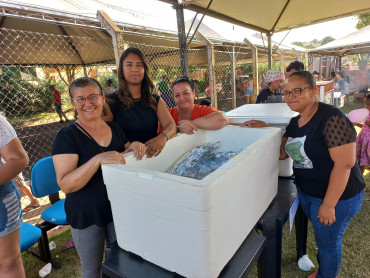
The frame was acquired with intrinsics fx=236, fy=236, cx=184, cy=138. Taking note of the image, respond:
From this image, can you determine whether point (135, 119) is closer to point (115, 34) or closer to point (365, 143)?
point (115, 34)

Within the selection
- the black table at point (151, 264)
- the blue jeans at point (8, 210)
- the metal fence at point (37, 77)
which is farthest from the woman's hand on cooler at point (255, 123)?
the metal fence at point (37, 77)

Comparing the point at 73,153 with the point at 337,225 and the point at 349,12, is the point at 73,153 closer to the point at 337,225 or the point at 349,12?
the point at 337,225

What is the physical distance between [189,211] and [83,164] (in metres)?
0.65

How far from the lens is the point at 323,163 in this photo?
1.34 metres

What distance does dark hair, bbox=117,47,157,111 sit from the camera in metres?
1.62

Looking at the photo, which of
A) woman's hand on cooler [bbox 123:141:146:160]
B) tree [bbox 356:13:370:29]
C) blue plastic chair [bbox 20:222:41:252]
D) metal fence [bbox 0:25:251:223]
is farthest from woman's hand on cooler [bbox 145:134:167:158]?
tree [bbox 356:13:370:29]

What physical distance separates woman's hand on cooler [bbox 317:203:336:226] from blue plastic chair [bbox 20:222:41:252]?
81.7 inches

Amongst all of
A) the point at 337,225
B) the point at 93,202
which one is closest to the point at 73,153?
the point at 93,202

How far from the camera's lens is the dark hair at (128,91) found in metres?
1.62

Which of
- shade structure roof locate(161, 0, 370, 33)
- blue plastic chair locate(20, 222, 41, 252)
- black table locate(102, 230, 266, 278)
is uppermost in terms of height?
shade structure roof locate(161, 0, 370, 33)

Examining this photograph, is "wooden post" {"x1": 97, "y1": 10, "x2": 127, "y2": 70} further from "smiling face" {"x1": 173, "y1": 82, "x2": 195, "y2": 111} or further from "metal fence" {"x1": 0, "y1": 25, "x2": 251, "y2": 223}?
"smiling face" {"x1": 173, "y1": 82, "x2": 195, "y2": 111}

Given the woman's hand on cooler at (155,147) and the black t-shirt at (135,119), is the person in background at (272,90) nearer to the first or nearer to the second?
the black t-shirt at (135,119)

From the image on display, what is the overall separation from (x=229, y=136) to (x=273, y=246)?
2.30 feet

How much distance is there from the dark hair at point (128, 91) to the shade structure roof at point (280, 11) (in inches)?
78.8
